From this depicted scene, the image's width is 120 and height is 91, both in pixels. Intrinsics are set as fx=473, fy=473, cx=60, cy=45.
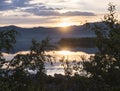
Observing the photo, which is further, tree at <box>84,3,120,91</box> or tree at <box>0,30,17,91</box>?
tree at <box>84,3,120,91</box>

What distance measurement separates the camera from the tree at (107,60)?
12.4 meters

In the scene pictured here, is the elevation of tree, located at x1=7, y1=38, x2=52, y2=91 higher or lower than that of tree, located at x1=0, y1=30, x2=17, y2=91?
lower

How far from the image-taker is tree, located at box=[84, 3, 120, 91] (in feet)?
40.6

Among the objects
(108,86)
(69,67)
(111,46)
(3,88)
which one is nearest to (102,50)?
(111,46)

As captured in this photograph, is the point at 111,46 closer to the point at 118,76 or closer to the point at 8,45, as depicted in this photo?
the point at 118,76

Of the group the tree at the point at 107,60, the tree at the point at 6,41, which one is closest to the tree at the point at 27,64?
the tree at the point at 6,41

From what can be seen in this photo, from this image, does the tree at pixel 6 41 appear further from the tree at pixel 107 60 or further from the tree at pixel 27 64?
the tree at pixel 107 60

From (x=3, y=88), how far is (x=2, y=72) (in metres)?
1.21

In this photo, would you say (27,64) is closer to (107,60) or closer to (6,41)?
(6,41)

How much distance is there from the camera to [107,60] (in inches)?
Result: 496

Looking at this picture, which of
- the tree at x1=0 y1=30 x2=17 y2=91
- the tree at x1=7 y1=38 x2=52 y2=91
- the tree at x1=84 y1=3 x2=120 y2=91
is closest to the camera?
the tree at x1=0 y1=30 x2=17 y2=91

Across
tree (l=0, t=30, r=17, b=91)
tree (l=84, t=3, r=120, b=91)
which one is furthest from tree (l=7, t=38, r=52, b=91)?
tree (l=84, t=3, r=120, b=91)

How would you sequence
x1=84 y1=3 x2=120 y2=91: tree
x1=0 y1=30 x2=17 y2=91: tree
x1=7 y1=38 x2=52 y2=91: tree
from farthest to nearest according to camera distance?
x1=84 y1=3 x2=120 y2=91: tree < x1=7 y1=38 x2=52 y2=91: tree < x1=0 y1=30 x2=17 y2=91: tree

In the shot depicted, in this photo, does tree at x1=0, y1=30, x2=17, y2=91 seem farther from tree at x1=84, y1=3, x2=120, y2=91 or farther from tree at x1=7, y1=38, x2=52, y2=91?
tree at x1=84, y1=3, x2=120, y2=91
